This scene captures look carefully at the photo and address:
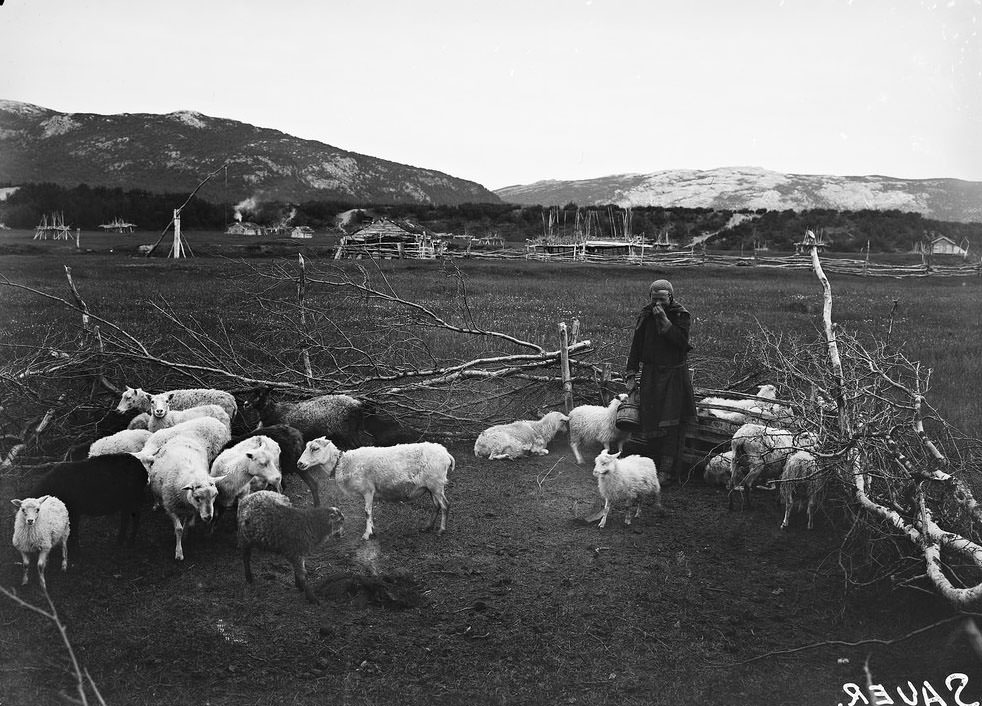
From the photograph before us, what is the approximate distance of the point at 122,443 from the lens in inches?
317

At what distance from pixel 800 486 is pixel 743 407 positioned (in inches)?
71.3

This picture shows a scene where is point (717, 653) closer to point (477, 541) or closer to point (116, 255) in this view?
point (477, 541)

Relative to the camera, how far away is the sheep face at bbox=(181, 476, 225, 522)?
6496 mm

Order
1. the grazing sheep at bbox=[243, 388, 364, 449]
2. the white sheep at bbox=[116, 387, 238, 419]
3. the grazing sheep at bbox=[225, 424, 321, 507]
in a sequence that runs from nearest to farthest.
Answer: the grazing sheep at bbox=[225, 424, 321, 507], the grazing sheep at bbox=[243, 388, 364, 449], the white sheep at bbox=[116, 387, 238, 419]

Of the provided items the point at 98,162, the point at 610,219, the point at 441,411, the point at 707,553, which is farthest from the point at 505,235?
the point at 707,553

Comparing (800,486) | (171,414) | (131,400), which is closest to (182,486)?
(171,414)

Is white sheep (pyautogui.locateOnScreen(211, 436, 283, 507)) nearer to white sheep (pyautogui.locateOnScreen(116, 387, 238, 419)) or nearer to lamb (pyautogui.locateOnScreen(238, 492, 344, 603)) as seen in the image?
lamb (pyautogui.locateOnScreen(238, 492, 344, 603))

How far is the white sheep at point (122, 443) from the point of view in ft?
26.2

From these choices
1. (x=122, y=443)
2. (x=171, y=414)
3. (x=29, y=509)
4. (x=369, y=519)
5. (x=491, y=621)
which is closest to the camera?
(x=491, y=621)

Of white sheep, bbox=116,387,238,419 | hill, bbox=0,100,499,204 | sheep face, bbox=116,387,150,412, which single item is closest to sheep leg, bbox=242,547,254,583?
white sheep, bbox=116,387,238,419

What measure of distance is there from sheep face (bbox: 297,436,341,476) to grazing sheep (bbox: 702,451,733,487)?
15.6ft

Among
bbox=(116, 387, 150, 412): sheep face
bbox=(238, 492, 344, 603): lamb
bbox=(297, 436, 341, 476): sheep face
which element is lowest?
bbox=(238, 492, 344, 603): lamb

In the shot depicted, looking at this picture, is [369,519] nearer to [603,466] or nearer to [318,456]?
[318,456]

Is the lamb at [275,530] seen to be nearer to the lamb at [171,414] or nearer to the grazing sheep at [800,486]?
the lamb at [171,414]
